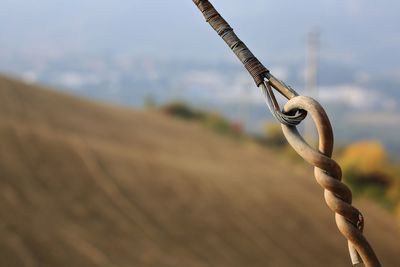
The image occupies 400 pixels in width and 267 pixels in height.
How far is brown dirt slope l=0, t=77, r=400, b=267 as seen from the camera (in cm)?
1698

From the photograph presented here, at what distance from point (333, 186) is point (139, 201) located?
20.6 metres

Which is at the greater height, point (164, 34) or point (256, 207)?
point (164, 34)

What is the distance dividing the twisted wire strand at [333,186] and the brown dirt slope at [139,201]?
12338 millimetres

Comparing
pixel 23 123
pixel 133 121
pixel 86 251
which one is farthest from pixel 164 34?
pixel 86 251

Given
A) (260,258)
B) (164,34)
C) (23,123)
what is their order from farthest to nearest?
(164,34) < (23,123) < (260,258)

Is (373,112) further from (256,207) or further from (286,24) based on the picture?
(256,207)

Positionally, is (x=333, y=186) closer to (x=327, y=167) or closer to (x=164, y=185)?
(x=327, y=167)

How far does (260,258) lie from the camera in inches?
787

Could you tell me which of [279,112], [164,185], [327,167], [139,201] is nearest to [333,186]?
[327,167]

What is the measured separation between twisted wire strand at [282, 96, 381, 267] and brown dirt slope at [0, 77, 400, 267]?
40.5 ft

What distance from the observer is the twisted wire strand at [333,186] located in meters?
1.67

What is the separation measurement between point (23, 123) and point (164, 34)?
96558 mm

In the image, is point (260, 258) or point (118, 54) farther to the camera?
point (118, 54)

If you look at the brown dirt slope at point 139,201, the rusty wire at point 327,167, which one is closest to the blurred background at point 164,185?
the brown dirt slope at point 139,201
